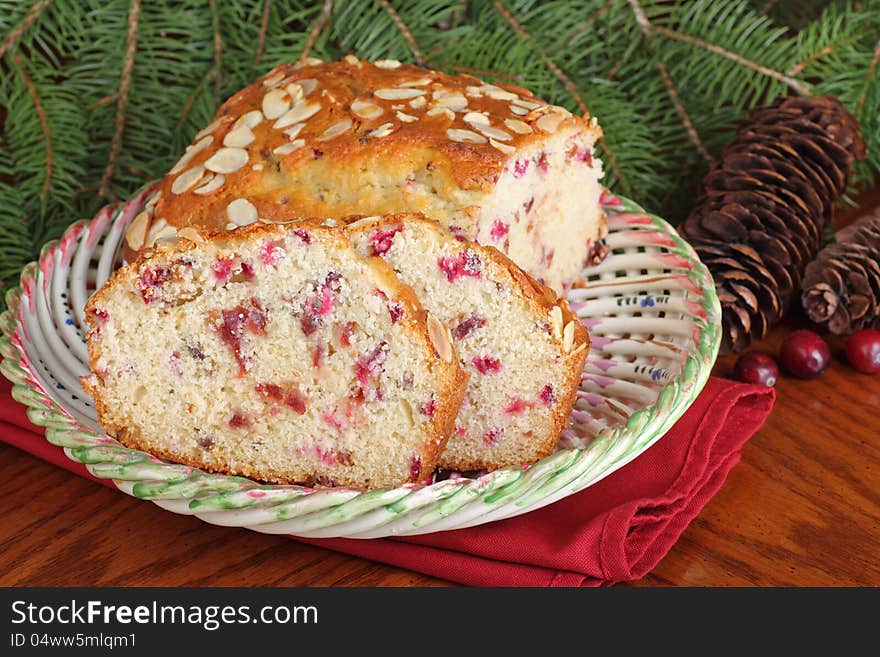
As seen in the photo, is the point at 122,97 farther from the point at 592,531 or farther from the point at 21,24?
the point at 592,531

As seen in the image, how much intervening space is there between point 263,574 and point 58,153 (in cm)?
127

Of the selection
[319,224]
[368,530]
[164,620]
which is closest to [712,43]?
[319,224]

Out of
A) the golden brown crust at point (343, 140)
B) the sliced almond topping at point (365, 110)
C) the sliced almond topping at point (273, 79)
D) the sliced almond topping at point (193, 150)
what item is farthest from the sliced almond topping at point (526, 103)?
the sliced almond topping at point (193, 150)

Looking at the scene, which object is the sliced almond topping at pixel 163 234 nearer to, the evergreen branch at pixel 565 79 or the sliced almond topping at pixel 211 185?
the sliced almond topping at pixel 211 185

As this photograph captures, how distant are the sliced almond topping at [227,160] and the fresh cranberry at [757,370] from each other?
3.59 feet

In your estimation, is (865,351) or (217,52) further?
(217,52)

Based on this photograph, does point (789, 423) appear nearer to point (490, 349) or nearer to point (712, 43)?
point (490, 349)

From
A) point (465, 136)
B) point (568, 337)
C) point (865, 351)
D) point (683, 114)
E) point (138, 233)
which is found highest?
point (465, 136)

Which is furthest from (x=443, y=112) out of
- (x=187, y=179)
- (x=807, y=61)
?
(x=807, y=61)

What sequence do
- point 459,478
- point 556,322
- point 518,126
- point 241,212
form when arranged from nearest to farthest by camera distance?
point 459,478 → point 556,322 → point 241,212 → point 518,126

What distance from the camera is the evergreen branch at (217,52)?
2.49 m

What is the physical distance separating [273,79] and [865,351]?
1357 mm

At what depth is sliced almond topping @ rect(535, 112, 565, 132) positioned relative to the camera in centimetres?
191

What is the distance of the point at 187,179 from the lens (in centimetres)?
189
